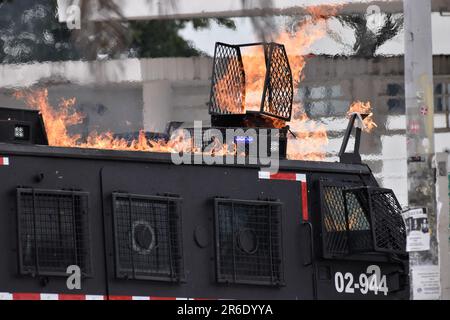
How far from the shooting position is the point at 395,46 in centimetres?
1739

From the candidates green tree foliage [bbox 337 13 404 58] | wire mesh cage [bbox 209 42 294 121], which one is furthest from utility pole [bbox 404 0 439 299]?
green tree foliage [bbox 337 13 404 58]

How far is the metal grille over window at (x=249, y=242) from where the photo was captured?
1164cm

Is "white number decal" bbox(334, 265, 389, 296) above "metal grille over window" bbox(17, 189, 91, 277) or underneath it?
underneath

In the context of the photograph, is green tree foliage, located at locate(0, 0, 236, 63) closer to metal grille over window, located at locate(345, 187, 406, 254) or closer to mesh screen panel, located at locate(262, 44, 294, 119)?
mesh screen panel, located at locate(262, 44, 294, 119)

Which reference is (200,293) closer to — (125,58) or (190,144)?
(190,144)

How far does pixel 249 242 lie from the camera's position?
1184 cm

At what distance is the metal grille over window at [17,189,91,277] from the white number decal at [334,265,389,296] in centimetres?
246

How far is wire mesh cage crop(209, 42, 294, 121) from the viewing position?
43.1 ft

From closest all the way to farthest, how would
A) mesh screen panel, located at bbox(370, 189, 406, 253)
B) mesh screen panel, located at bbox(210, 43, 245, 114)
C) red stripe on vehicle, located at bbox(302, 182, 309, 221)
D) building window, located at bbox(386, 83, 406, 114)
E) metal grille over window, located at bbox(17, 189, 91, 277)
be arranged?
metal grille over window, located at bbox(17, 189, 91, 277) < red stripe on vehicle, located at bbox(302, 182, 309, 221) < mesh screen panel, located at bbox(370, 189, 406, 253) < mesh screen panel, located at bbox(210, 43, 245, 114) < building window, located at bbox(386, 83, 406, 114)

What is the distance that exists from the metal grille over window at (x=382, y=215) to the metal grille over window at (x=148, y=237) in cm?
181

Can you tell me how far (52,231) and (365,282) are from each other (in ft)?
9.95

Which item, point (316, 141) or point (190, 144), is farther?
point (316, 141)
